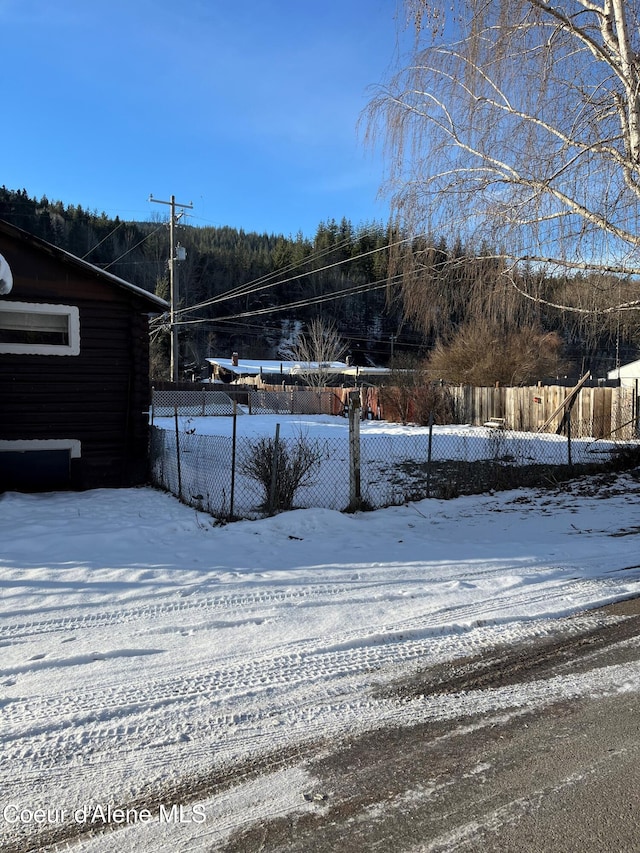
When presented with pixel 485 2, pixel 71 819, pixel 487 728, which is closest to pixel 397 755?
pixel 487 728

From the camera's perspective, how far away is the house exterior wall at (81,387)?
980 centimetres

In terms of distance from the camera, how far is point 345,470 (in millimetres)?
13250

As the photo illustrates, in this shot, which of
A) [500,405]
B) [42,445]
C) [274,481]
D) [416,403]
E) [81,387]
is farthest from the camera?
[416,403]

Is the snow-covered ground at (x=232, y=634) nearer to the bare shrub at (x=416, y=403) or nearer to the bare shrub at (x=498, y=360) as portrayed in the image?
the bare shrub at (x=416, y=403)

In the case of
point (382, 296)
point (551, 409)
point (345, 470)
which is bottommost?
point (345, 470)

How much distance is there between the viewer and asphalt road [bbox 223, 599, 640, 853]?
2.20 metres

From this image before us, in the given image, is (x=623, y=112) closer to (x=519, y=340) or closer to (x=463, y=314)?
(x=463, y=314)

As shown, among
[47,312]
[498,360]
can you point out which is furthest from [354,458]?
[498,360]

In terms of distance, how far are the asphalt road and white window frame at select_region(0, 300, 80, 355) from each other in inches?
346

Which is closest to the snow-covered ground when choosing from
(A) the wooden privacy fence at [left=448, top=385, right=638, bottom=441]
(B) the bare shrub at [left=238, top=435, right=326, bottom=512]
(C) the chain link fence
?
(B) the bare shrub at [left=238, top=435, right=326, bottom=512]

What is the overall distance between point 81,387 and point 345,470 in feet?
19.1

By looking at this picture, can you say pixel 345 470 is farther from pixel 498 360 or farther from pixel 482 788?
pixel 498 360

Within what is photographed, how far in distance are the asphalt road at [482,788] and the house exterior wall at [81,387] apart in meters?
8.36

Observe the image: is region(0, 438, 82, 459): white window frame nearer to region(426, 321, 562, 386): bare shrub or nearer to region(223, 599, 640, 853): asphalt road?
region(223, 599, 640, 853): asphalt road
